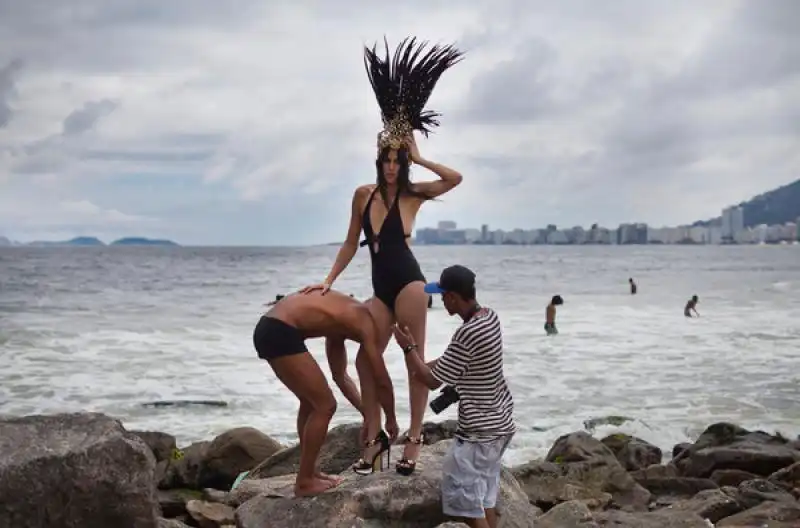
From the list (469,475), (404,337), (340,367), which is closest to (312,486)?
(340,367)

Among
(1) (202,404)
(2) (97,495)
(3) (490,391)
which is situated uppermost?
(3) (490,391)

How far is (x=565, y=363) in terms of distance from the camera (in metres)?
23.5

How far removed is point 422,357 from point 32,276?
68.9 meters

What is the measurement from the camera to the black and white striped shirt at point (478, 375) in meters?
5.98

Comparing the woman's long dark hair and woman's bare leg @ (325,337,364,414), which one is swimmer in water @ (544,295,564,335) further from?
the woman's long dark hair

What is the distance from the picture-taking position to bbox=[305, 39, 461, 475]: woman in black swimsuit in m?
6.49

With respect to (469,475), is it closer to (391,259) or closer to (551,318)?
(391,259)

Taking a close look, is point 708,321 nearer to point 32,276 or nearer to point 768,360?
point 768,360

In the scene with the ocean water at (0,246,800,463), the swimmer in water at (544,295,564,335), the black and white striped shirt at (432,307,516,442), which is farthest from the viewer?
the swimmer in water at (544,295,564,335)

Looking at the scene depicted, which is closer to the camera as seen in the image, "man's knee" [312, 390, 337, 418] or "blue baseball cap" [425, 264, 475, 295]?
"blue baseball cap" [425, 264, 475, 295]

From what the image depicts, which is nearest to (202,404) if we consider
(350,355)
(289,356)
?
(350,355)

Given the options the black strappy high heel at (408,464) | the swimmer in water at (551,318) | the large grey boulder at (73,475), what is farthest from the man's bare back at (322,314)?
the swimmer in water at (551,318)

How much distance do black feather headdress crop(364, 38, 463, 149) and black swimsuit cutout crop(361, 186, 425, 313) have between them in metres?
0.60

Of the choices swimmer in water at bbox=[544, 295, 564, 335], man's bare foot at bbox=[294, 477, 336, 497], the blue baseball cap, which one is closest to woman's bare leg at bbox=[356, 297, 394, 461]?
man's bare foot at bbox=[294, 477, 336, 497]
